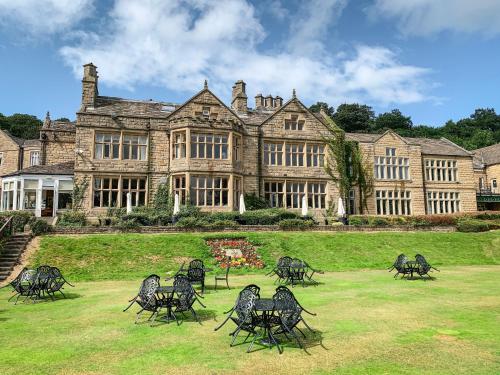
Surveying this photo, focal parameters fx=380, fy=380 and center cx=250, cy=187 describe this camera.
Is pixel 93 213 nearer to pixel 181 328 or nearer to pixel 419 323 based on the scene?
pixel 181 328

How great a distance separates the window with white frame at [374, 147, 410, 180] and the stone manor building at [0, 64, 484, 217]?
15cm

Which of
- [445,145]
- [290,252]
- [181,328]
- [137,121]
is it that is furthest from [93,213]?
[445,145]

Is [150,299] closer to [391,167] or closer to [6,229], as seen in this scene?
[6,229]

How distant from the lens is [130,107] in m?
31.6

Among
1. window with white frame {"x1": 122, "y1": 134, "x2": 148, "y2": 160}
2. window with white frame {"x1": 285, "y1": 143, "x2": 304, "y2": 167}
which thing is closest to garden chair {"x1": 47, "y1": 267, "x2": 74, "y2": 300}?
window with white frame {"x1": 122, "y1": 134, "x2": 148, "y2": 160}

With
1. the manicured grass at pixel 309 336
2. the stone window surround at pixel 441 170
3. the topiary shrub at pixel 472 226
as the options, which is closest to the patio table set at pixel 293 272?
the manicured grass at pixel 309 336

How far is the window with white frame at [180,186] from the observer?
28.9 meters

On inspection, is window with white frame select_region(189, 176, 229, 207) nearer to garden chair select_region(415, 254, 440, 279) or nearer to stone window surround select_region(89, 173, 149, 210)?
stone window surround select_region(89, 173, 149, 210)

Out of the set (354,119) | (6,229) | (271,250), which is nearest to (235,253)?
(271,250)

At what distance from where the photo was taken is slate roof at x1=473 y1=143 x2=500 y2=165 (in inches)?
2044

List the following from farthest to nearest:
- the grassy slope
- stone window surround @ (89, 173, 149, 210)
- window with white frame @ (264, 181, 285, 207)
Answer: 1. window with white frame @ (264, 181, 285, 207)
2. stone window surround @ (89, 173, 149, 210)
3. the grassy slope

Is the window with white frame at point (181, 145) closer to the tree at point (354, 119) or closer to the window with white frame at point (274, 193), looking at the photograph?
the window with white frame at point (274, 193)

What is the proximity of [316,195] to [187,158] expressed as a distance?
12054 millimetres

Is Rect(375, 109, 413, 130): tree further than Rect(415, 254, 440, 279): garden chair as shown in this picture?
Yes
